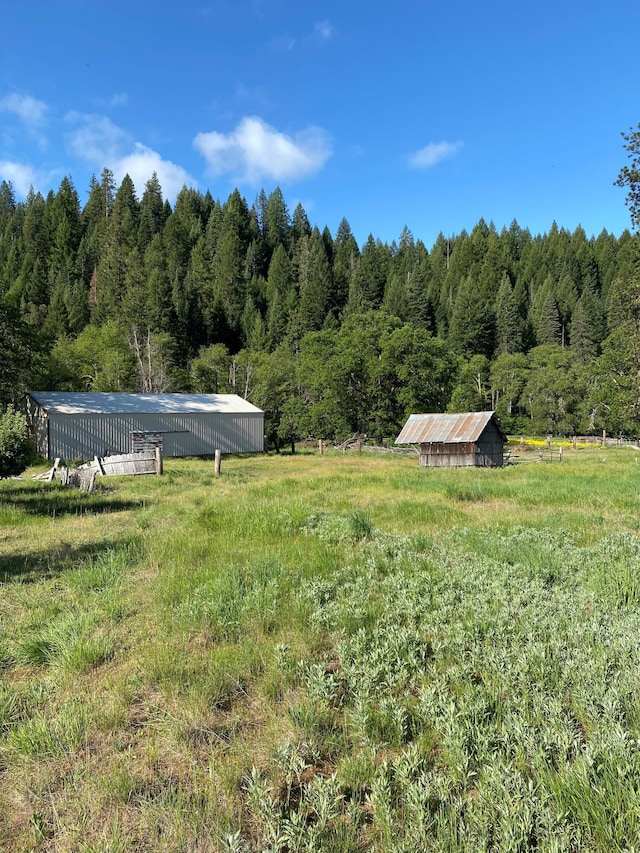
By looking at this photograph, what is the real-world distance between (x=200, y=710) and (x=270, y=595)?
1871mm

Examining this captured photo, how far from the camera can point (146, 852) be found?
2338mm

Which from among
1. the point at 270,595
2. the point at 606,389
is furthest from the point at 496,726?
the point at 606,389

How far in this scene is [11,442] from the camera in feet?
39.6

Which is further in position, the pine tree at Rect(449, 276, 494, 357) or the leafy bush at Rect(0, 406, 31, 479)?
the pine tree at Rect(449, 276, 494, 357)

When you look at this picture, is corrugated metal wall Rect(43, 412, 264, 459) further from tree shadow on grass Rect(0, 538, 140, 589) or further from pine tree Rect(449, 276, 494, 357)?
pine tree Rect(449, 276, 494, 357)

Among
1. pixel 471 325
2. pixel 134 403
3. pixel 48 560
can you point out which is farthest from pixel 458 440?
pixel 471 325

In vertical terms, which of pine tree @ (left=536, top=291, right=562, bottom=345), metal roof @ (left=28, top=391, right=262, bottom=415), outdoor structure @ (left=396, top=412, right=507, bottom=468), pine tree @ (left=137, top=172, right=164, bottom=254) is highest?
pine tree @ (left=137, top=172, right=164, bottom=254)

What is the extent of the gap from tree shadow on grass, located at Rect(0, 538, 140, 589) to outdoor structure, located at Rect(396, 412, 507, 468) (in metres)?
23.7

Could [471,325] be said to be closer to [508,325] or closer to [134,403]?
[508,325]

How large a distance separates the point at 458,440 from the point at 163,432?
19.9m

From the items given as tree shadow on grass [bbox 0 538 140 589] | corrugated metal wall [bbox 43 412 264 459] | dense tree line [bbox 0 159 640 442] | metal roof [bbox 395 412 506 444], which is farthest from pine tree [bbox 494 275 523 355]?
tree shadow on grass [bbox 0 538 140 589]

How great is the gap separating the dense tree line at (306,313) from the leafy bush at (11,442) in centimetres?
1889

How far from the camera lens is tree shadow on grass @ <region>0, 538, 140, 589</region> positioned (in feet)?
21.4

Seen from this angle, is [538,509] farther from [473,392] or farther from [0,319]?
[473,392]
